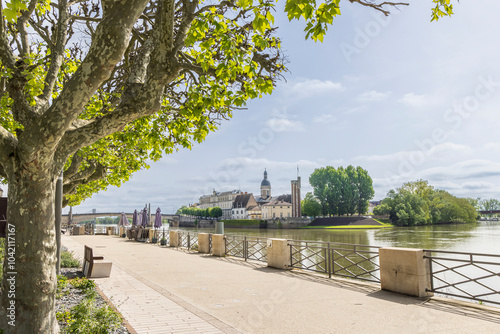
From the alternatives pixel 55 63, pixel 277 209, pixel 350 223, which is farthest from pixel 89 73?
pixel 277 209

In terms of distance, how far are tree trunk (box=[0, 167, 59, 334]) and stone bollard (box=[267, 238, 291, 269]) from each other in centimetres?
846

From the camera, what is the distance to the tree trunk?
179 inches

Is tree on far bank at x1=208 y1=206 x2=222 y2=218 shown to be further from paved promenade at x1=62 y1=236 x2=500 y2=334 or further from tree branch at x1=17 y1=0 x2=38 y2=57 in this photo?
tree branch at x1=17 y1=0 x2=38 y2=57

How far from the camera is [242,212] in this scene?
433 ft

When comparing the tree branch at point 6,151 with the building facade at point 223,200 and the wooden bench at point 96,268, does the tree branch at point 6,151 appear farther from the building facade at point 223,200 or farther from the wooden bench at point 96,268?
the building facade at point 223,200

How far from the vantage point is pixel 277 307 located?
7348mm

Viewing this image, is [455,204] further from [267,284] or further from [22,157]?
[22,157]

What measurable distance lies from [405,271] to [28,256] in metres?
7.30

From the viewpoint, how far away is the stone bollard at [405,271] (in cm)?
803

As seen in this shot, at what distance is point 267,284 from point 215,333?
4336 millimetres

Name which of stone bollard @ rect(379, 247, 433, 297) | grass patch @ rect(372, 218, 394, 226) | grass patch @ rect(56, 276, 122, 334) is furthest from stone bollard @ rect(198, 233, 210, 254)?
grass patch @ rect(372, 218, 394, 226)

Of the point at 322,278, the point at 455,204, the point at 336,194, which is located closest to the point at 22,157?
the point at 322,278

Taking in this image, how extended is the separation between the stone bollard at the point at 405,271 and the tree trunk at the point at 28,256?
6929mm

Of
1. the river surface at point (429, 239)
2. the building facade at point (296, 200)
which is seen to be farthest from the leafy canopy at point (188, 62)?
the building facade at point (296, 200)
